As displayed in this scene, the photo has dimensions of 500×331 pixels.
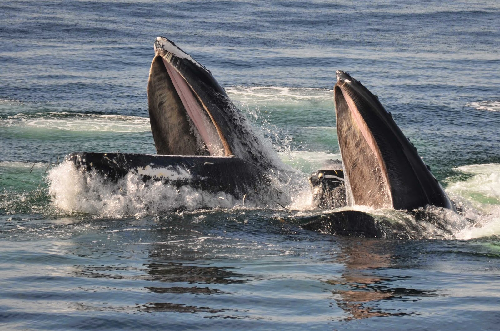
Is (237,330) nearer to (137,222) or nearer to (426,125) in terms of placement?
(137,222)

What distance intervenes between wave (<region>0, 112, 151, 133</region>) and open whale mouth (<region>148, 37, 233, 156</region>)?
24.1 feet

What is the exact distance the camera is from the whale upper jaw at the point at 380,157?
25.8 ft

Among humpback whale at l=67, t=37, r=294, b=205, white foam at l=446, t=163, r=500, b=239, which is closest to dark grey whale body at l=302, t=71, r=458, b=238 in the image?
white foam at l=446, t=163, r=500, b=239

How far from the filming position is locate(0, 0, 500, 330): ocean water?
5.91 m

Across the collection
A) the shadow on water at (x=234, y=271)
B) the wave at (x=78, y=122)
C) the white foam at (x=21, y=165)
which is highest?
the wave at (x=78, y=122)

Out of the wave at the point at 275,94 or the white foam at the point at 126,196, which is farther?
the wave at the point at 275,94

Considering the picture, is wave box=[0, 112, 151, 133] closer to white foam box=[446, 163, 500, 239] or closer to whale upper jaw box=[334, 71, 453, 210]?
white foam box=[446, 163, 500, 239]

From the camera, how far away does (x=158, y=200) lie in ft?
31.0

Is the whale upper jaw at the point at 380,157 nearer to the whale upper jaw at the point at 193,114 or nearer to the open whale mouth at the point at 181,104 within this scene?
the whale upper jaw at the point at 193,114

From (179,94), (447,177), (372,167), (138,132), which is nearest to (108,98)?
(138,132)

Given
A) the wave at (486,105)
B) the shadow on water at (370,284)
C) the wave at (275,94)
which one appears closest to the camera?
the shadow on water at (370,284)

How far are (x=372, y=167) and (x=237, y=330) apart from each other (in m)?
3.22

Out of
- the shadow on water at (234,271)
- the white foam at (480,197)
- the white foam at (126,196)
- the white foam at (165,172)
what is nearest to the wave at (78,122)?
the white foam at (480,197)

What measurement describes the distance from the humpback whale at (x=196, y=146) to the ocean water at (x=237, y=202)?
0.60ft
